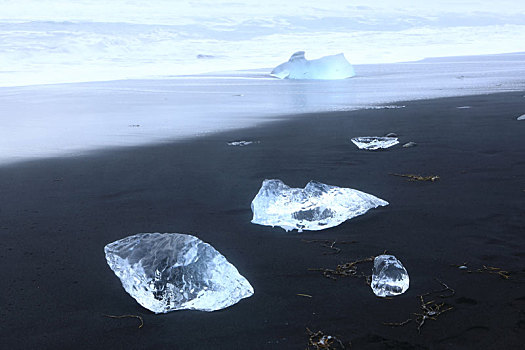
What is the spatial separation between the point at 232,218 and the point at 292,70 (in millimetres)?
11970

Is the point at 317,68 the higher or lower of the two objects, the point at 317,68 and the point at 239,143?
the lower

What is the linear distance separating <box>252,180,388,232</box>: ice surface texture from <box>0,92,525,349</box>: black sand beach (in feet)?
0.22

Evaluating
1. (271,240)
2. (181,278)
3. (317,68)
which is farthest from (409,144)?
(317,68)

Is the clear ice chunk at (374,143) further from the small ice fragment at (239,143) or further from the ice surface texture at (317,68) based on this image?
the ice surface texture at (317,68)

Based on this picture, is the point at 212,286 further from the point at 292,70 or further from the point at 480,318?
the point at 292,70

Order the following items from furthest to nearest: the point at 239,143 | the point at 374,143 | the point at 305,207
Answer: the point at 239,143 → the point at 374,143 → the point at 305,207

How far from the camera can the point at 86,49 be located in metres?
25.8

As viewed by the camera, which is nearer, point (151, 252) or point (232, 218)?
point (151, 252)

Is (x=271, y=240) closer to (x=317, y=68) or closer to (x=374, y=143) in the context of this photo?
(x=374, y=143)

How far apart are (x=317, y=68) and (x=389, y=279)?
41.5 ft

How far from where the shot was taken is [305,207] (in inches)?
114

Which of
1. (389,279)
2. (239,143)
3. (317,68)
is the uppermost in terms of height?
(389,279)

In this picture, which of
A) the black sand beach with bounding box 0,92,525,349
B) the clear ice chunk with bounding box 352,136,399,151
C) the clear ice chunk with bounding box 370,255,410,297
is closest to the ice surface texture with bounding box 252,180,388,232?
the black sand beach with bounding box 0,92,525,349

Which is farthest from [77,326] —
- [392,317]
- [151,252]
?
[392,317]
